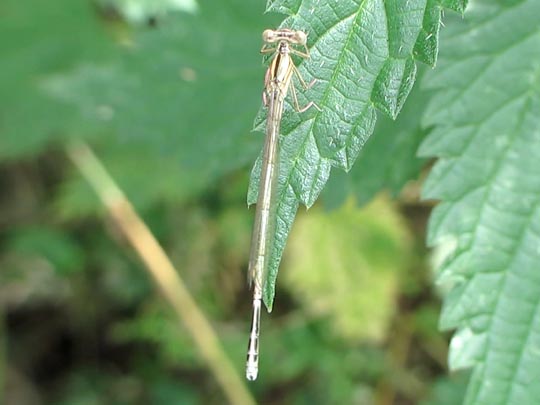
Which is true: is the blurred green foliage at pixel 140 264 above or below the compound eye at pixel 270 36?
below

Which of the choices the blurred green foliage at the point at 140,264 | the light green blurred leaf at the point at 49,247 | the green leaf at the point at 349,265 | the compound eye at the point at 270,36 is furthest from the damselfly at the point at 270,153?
the light green blurred leaf at the point at 49,247

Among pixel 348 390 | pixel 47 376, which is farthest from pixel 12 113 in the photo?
pixel 348 390

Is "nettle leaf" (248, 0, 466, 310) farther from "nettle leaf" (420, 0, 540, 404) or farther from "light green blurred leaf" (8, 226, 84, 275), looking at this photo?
"light green blurred leaf" (8, 226, 84, 275)

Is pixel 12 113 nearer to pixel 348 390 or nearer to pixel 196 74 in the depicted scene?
pixel 196 74

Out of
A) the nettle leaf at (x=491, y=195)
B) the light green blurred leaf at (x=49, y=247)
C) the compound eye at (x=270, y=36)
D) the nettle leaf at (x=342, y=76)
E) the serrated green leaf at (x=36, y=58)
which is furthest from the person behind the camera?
the serrated green leaf at (x=36, y=58)

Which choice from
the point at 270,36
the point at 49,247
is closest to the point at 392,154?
the point at 270,36

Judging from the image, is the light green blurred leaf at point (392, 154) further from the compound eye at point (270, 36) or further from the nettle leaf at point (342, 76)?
the nettle leaf at point (342, 76)

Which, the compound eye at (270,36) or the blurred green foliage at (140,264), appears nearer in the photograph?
the compound eye at (270,36)
